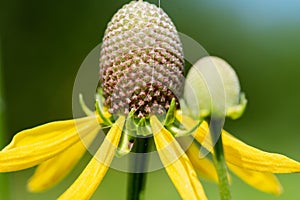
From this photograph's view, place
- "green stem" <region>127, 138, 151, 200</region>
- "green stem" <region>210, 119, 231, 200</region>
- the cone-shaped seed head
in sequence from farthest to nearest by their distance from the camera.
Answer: the cone-shaped seed head → "green stem" <region>127, 138, 151, 200</region> → "green stem" <region>210, 119, 231, 200</region>

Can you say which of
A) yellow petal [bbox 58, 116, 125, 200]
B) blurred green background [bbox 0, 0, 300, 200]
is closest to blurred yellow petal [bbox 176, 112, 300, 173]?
yellow petal [bbox 58, 116, 125, 200]

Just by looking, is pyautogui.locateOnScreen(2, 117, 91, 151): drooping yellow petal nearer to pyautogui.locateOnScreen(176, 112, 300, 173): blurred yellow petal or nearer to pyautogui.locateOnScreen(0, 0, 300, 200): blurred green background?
pyautogui.locateOnScreen(176, 112, 300, 173): blurred yellow petal

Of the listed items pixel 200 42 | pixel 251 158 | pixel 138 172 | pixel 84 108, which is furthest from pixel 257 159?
pixel 200 42

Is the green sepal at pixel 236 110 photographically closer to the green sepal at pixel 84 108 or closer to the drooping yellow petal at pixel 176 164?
the drooping yellow petal at pixel 176 164

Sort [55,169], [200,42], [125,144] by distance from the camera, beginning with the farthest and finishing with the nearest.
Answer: [200,42]
[55,169]
[125,144]

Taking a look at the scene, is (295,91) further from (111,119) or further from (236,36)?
(111,119)

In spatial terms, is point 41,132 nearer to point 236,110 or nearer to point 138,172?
point 138,172

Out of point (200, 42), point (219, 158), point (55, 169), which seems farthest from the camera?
point (200, 42)

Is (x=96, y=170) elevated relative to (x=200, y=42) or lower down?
elevated
